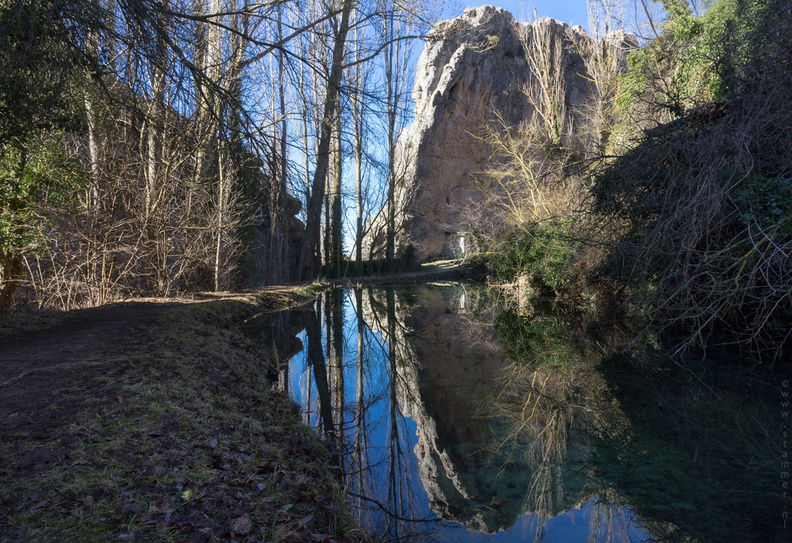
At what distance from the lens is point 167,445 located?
3.56 meters

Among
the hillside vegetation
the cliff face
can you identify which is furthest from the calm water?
the cliff face

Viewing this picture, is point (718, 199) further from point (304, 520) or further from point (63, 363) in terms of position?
point (63, 363)

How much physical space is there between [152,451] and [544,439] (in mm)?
3562

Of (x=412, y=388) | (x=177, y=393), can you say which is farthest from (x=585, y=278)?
(x=177, y=393)

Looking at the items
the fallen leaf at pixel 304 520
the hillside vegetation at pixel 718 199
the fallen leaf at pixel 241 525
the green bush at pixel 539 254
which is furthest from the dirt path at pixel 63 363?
the green bush at pixel 539 254

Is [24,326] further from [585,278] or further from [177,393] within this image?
[585,278]

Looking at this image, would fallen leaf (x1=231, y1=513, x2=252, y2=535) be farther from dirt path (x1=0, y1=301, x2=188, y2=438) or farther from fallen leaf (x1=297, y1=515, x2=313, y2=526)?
dirt path (x1=0, y1=301, x2=188, y2=438)

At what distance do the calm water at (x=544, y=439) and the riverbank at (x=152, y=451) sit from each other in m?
0.67

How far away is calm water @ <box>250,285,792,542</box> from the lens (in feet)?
11.8

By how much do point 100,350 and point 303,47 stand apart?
14.2 ft

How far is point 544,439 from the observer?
5129mm

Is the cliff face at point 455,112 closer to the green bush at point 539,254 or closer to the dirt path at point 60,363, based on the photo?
the green bush at point 539,254

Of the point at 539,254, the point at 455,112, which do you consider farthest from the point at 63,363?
the point at 455,112

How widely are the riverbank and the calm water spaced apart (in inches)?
26.3
